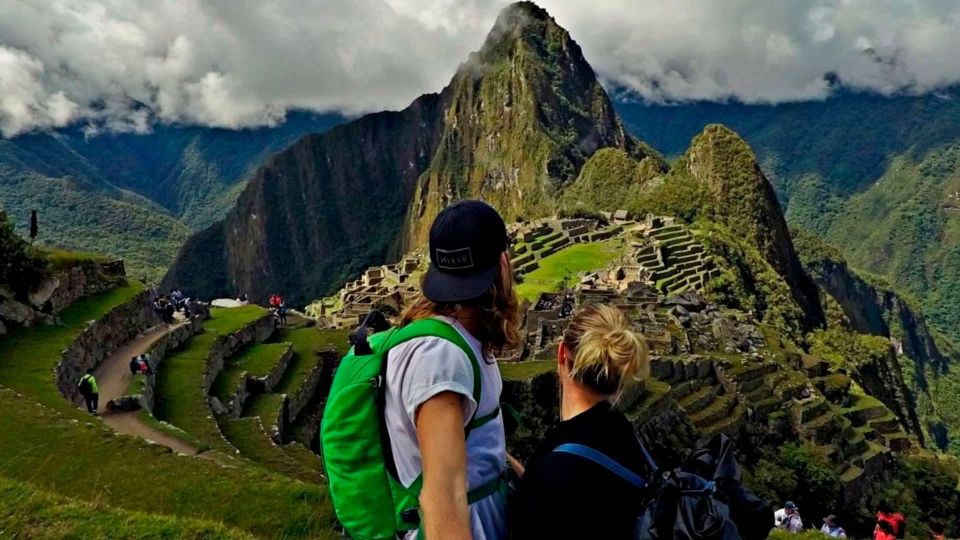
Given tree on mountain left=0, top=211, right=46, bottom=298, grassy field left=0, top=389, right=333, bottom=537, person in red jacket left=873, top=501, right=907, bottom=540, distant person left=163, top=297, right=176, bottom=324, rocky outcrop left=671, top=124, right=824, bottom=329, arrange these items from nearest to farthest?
grassy field left=0, top=389, right=333, bottom=537 < person in red jacket left=873, top=501, right=907, bottom=540 < tree on mountain left=0, top=211, right=46, bottom=298 < distant person left=163, top=297, right=176, bottom=324 < rocky outcrop left=671, top=124, right=824, bottom=329

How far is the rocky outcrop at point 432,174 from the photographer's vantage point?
14112 cm

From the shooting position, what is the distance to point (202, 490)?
9500mm

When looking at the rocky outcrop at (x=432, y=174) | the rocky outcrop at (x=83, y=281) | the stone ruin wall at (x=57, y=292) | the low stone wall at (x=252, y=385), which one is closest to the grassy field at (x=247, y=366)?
the low stone wall at (x=252, y=385)

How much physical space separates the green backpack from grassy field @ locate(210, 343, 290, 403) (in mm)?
15899

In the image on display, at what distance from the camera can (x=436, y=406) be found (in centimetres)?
251

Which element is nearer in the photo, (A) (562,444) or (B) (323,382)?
(A) (562,444)

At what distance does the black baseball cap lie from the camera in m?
2.85

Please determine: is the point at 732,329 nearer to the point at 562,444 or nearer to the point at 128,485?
the point at 128,485

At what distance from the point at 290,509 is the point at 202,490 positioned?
5.09ft

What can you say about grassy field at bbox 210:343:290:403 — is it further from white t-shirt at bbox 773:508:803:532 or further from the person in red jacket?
the person in red jacket

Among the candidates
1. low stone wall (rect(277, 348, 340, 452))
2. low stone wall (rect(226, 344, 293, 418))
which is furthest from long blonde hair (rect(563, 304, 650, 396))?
low stone wall (rect(226, 344, 293, 418))

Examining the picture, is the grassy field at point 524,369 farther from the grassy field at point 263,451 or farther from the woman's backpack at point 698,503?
the woman's backpack at point 698,503

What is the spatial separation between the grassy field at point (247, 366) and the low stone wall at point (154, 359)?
1.58m

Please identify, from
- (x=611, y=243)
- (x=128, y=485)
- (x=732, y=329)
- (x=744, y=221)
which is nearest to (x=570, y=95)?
(x=744, y=221)
